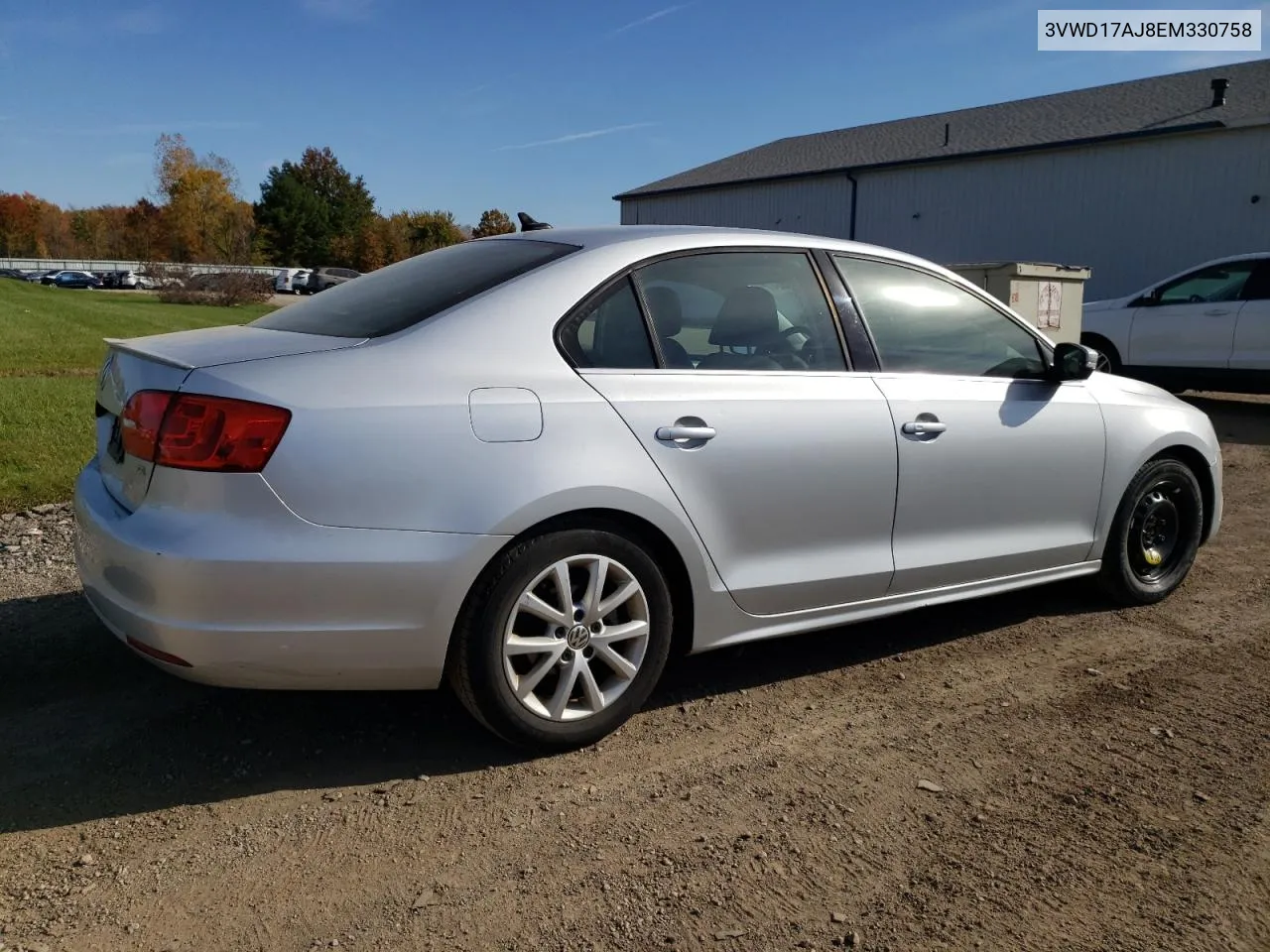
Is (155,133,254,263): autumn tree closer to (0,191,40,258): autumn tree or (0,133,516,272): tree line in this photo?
(0,133,516,272): tree line

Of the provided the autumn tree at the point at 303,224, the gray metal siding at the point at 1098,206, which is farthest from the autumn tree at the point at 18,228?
the gray metal siding at the point at 1098,206

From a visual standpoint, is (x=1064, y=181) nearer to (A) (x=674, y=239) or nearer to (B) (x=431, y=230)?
(A) (x=674, y=239)

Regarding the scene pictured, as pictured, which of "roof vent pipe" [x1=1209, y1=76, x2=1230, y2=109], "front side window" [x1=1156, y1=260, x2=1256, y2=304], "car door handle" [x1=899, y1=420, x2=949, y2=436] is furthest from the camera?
"roof vent pipe" [x1=1209, y1=76, x2=1230, y2=109]

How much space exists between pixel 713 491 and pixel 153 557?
5.41 ft

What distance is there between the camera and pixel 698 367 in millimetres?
3496

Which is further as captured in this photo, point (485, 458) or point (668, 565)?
point (668, 565)

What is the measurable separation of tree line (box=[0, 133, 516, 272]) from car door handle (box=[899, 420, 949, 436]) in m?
54.4

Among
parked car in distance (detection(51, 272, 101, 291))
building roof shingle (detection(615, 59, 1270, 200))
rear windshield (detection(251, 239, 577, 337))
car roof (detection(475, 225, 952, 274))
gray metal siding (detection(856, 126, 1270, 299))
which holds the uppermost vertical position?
building roof shingle (detection(615, 59, 1270, 200))

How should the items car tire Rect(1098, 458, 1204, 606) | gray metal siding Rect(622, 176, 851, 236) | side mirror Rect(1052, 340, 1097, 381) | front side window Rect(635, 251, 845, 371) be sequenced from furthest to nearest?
1. gray metal siding Rect(622, 176, 851, 236)
2. car tire Rect(1098, 458, 1204, 606)
3. side mirror Rect(1052, 340, 1097, 381)
4. front side window Rect(635, 251, 845, 371)

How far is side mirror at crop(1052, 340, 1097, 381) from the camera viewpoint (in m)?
4.30

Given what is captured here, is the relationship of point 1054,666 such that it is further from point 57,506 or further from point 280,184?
point 280,184

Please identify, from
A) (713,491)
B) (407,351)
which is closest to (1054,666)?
(713,491)

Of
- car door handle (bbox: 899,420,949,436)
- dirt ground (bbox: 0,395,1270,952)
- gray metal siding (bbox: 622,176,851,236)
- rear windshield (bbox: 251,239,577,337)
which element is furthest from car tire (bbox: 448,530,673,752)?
gray metal siding (bbox: 622,176,851,236)

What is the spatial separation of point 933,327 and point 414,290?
6.58 ft
